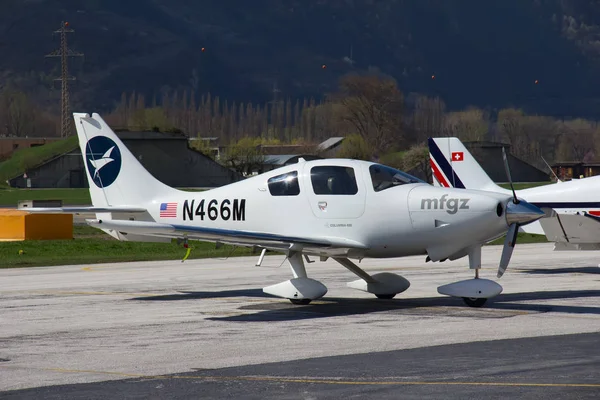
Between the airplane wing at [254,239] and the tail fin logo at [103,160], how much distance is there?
2707mm

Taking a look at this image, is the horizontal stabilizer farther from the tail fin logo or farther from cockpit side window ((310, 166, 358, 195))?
the tail fin logo

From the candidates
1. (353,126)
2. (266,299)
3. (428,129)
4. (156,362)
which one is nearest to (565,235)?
(266,299)

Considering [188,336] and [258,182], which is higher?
[258,182]

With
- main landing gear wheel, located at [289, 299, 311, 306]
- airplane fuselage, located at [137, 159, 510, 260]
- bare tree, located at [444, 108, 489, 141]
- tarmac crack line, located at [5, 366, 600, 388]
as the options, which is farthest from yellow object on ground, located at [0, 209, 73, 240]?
bare tree, located at [444, 108, 489, 141]

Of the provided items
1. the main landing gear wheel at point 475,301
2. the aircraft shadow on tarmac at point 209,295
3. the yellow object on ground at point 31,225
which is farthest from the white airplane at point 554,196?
the yellow object on ground at point 31,225

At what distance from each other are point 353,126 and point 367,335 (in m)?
126

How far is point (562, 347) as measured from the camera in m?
12.0

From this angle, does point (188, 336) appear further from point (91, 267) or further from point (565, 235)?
point (91, 267)

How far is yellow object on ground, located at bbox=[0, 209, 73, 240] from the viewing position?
34281 millimetres

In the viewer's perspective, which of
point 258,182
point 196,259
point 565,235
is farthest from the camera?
point 196,259

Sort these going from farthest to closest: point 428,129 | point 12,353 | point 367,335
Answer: point 428,129, point 367,335, point 12,353

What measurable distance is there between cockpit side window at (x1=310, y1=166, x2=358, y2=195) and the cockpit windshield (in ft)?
1.03

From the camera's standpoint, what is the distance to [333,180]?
16.5 m

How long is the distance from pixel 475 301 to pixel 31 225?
850 inches
